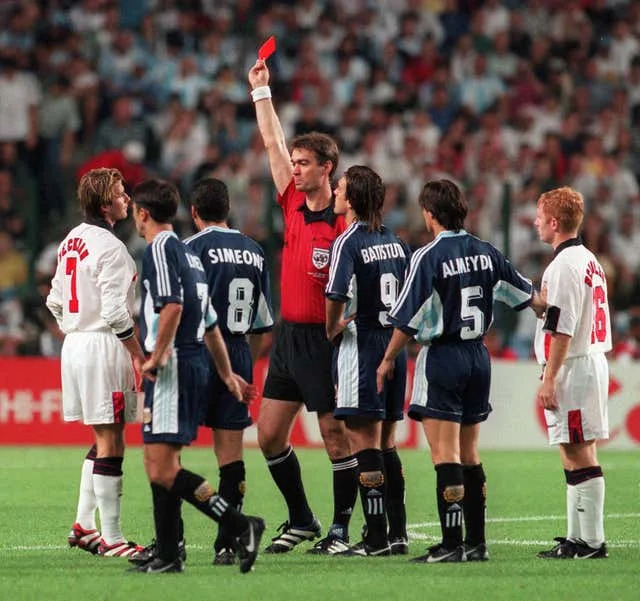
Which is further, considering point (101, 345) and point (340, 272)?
point (101, 345)

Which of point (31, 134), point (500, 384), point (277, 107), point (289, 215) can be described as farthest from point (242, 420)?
point (277, 107)

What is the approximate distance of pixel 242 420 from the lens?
804cm

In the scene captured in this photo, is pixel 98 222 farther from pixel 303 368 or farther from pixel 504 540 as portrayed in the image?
pixel 504 540

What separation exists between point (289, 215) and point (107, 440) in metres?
1.77

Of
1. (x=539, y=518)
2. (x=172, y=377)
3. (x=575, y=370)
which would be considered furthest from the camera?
(x=539, y=518)

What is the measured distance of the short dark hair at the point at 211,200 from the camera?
805 centimetres

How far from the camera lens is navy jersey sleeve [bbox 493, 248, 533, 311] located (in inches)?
312

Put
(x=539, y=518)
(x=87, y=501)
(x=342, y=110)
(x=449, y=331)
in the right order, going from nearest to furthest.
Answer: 1. (x=449, y=331)
2. (x=87, y=501)
3. (x=539, y=518)
4. (x=342, y=110)

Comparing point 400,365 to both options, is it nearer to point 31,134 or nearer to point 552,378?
point 552,378

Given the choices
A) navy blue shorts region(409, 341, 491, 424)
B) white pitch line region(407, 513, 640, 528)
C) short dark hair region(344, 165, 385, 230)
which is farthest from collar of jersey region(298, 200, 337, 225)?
white pitch line region(407, 513, 640, 528)

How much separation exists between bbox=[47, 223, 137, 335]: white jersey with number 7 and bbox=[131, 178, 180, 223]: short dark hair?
0.78 m

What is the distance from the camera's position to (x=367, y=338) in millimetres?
8266

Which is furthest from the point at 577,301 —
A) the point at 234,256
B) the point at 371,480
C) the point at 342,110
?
the point at 342,110

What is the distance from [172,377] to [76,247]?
1.42m
